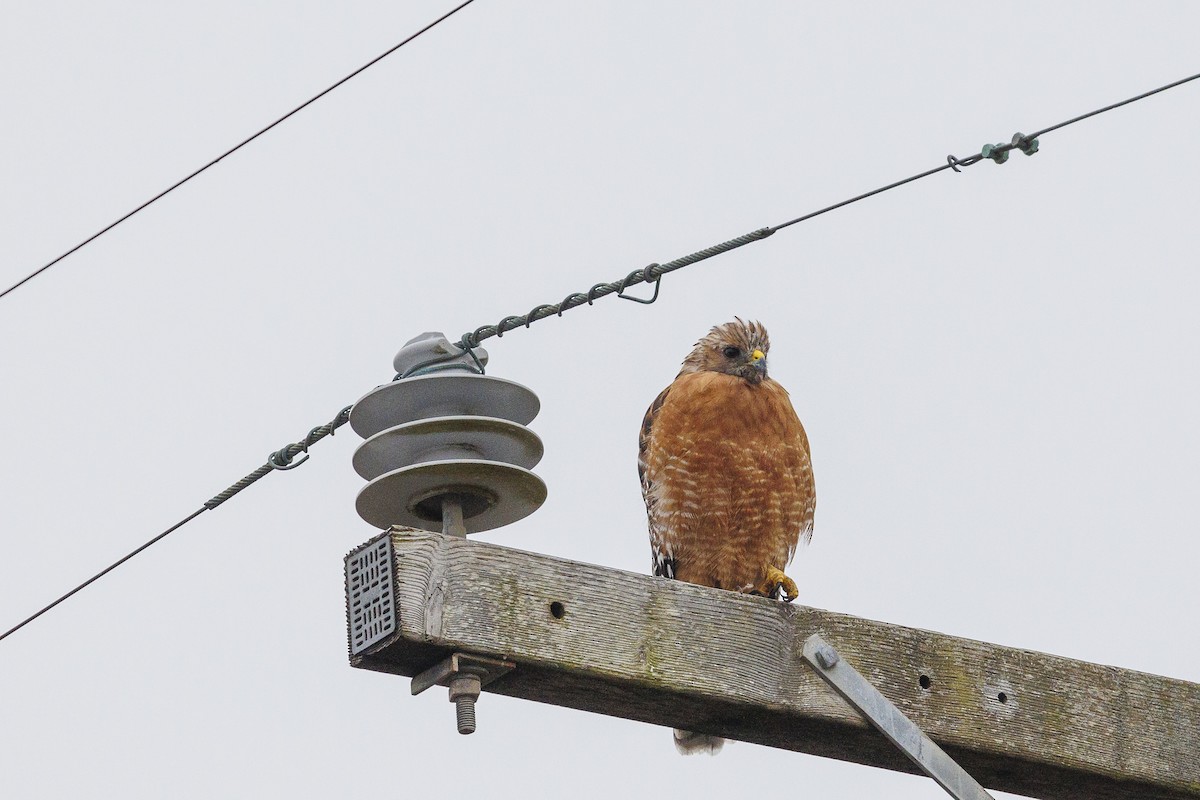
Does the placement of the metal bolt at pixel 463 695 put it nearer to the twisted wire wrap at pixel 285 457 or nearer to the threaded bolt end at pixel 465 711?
the threaded bolt end at pixel 465 711

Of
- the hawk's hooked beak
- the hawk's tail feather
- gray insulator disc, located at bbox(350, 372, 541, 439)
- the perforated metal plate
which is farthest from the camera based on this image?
the hawk's hooked beak

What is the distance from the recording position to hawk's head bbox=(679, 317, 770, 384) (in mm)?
6176

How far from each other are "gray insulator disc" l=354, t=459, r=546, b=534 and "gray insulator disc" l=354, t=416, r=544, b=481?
0.04m

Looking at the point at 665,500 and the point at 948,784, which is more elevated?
the point at 665,500

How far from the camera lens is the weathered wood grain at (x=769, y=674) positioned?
3281 millimetres

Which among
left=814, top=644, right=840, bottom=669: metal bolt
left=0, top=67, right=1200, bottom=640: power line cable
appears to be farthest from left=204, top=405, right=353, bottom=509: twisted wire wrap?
left=814, top=644, right=840, bottom=669: metal bolt

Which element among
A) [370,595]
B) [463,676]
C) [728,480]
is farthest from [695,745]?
[370,595]

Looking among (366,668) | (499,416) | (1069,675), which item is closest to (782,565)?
(1069,675)

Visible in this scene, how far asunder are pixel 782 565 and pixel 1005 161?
2.38 metres

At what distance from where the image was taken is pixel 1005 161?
3.99 metres

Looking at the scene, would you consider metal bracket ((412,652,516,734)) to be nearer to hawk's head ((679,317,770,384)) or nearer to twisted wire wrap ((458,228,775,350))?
twisted wire wrap ((458,228,775,350))

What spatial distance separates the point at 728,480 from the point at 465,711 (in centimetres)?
274

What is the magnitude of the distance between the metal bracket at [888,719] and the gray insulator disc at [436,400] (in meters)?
0.81

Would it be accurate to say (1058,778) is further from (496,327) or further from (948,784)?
(496,327)
